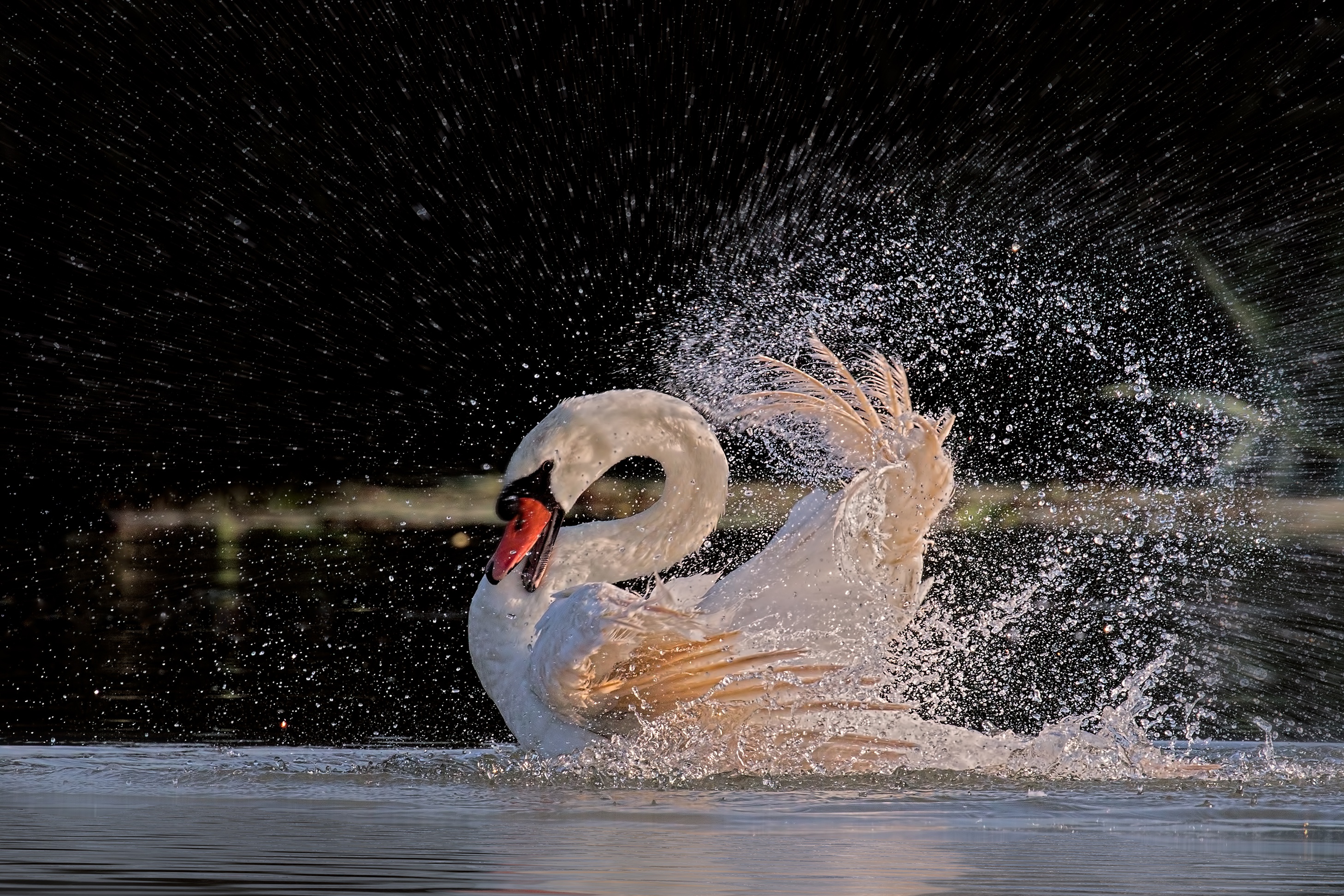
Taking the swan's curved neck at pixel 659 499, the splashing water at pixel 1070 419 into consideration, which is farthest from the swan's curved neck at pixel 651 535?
the splashing water at pixel 1070 419

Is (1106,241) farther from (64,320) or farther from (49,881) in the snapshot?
(49,881)

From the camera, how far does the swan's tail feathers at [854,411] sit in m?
6.08

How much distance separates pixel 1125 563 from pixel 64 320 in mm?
7793

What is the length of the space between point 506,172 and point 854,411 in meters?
9.97

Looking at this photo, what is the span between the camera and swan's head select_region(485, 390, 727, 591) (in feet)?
20.7

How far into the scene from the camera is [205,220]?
615 inches

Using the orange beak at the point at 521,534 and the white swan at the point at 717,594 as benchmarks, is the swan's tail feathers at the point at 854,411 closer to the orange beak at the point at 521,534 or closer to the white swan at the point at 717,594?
the white swan at the point at 717,594

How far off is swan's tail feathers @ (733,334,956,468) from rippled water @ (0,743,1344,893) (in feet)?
3.48

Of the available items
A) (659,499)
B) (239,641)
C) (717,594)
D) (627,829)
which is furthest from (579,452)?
(239,641)

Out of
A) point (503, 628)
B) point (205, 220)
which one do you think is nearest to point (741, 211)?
point (205, 220)

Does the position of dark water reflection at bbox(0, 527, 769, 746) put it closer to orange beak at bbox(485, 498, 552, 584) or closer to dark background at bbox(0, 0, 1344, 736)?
orange beak at bbox(485, 498, 552, 584)

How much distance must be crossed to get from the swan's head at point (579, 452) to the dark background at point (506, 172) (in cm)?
739

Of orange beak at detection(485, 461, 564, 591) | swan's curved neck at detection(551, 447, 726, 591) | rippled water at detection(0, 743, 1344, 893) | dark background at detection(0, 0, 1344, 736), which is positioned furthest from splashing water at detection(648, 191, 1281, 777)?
rippled water at detection(0, 743, 1344, 893)

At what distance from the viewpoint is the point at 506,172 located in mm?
15758
